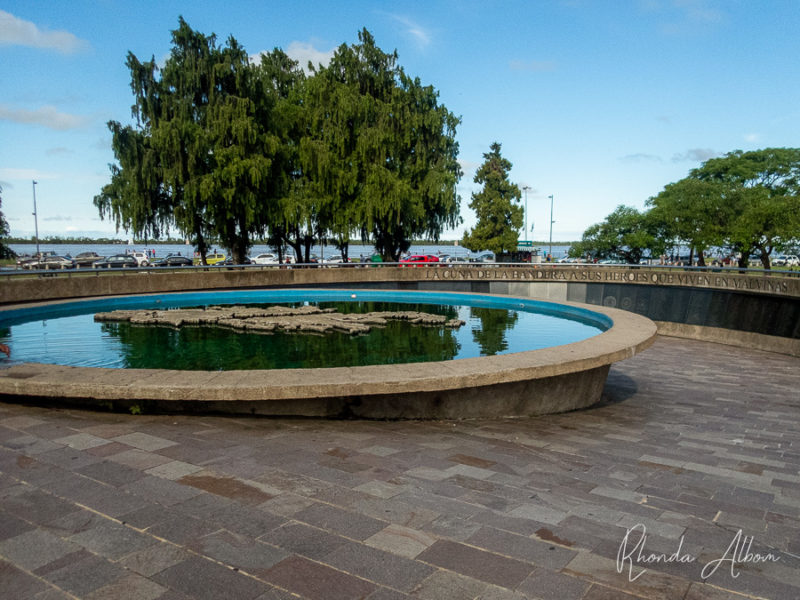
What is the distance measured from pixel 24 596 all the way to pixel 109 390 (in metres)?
2.92

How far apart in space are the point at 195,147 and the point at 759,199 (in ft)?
127

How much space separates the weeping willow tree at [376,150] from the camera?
26594 millimetres

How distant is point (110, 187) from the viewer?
26.4m

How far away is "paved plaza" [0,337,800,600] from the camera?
2670 mm

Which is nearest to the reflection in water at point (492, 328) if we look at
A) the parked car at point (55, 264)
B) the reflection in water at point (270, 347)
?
the reflection in water at point (270, 347)

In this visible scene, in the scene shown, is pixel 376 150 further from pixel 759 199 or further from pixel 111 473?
pixel 759 199

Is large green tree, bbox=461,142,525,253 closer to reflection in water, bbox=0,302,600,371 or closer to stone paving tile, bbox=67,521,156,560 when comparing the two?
reflection in water, bbox=0,302,600,371

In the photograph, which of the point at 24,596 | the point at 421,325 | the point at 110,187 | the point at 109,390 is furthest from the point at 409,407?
the point at 110,187

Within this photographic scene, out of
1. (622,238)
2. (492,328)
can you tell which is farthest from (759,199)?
(492,328)

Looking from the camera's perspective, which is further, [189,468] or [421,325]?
[421,325]

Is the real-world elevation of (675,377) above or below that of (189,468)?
below

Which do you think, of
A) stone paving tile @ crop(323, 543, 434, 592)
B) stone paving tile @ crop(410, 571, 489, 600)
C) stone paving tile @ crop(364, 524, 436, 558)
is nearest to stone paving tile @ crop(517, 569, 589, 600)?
stone paving tile @ crop(410, 571, 489, 600)

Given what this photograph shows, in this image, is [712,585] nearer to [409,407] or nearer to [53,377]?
[409,407]

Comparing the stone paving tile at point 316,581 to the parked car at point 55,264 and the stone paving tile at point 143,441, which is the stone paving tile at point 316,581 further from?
the parked car at point 55,264
